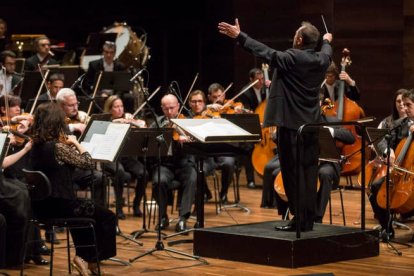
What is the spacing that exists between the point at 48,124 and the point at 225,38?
7.28 metres

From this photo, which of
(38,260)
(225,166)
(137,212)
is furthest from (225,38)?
(38,260)

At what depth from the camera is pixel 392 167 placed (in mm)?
6656

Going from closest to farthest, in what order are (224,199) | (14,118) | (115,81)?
(14,118)
(224,199)
(115,81)

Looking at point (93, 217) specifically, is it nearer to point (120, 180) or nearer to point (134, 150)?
point (134, 150)

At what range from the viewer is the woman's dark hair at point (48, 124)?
5605mm

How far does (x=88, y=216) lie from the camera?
5672mm


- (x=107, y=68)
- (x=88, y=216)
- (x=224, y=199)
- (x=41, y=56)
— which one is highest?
(x=41, y=56)

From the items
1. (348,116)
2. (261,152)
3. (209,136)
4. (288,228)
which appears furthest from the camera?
(261,152)

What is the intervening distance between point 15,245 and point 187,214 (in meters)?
1.95

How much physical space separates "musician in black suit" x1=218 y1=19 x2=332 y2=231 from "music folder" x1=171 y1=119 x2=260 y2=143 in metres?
0.20

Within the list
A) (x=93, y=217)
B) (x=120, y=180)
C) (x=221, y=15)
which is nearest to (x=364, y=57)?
(x=221, y=15)

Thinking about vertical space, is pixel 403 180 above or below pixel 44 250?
above

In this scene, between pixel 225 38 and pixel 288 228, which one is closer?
pixel 288 228

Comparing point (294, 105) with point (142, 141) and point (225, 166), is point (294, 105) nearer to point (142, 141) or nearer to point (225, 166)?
point (142, 141)
